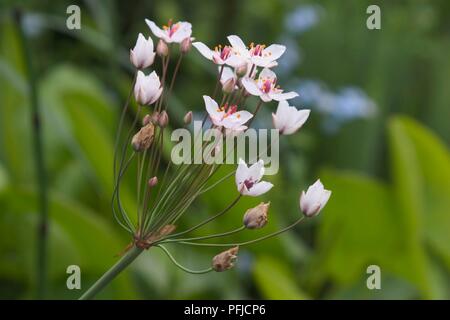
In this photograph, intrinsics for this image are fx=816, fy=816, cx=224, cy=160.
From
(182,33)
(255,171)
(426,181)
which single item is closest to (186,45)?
A: (182,33)

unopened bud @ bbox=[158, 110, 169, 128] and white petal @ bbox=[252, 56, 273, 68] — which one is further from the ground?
white petal @ bbox=[252, 56, 273, 68]

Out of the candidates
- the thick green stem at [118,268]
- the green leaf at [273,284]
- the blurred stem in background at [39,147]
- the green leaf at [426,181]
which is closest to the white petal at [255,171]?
the thick green stem at [118,268]

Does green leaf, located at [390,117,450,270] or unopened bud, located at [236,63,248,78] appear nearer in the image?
unopened bud, located at [236,63,248,78]

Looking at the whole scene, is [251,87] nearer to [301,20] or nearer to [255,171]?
[255,171]

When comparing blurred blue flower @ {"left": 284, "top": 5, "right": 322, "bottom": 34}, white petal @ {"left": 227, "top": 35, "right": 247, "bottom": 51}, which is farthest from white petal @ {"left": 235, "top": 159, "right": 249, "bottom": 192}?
blurred blue flower @ {"left": 284, "top": 5, "right": 322, "bottom": 34}

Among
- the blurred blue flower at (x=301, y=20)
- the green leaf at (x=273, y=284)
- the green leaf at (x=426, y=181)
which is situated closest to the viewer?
the green leaf at (x=273, y=284)

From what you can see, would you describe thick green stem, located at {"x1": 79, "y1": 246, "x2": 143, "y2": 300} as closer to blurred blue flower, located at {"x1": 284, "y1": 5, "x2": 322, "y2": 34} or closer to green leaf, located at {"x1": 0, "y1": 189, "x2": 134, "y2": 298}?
green leaf, located at {"x1": 0, "y1": 189, "x2": 134, "y2": 298}

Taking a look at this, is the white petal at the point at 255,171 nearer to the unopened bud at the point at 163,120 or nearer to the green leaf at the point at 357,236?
the unopened bud at the point at 163,120
